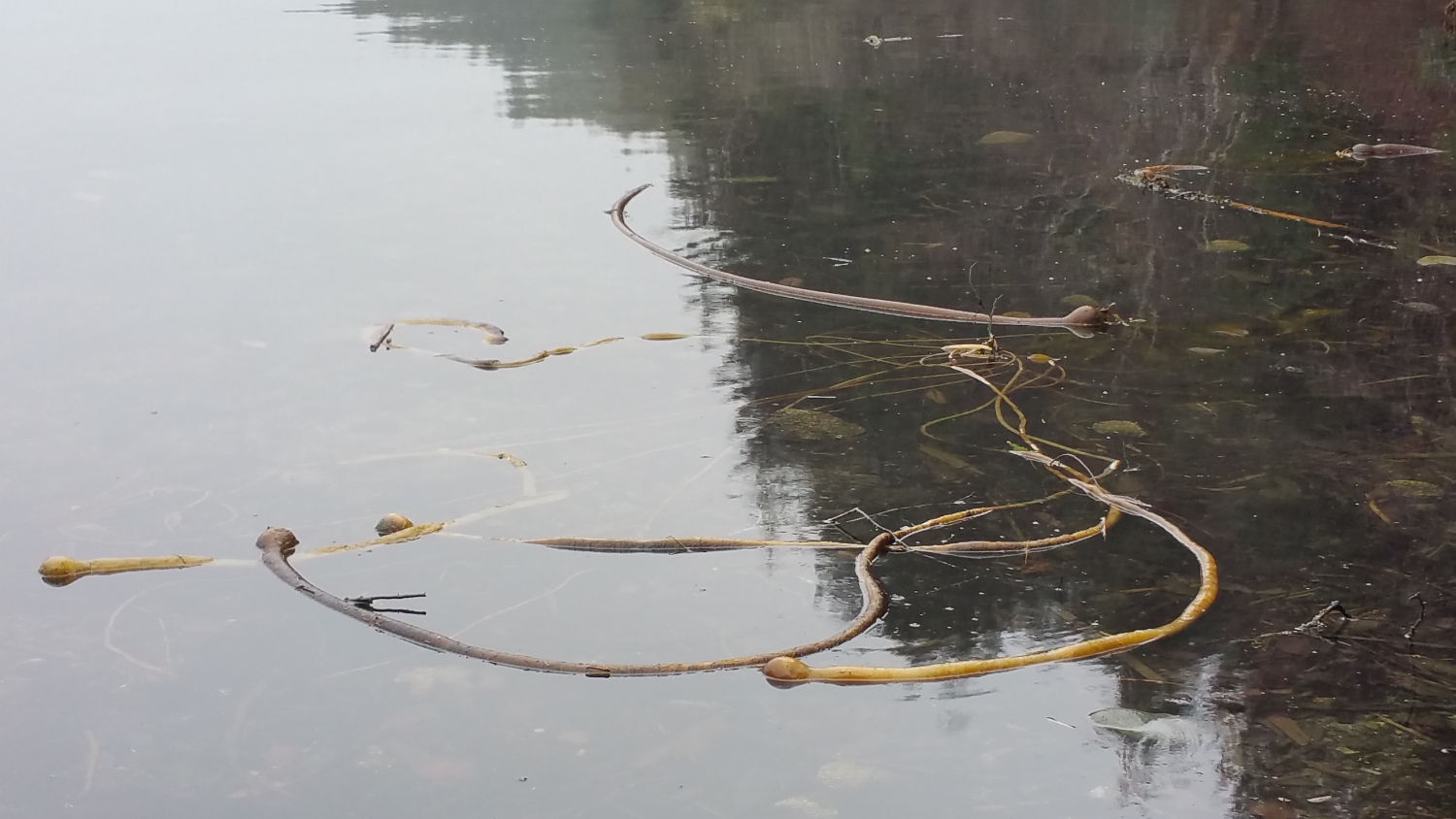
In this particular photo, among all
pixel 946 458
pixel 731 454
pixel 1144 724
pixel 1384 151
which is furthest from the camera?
pixel 1384 151

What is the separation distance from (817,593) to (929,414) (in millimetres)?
1492

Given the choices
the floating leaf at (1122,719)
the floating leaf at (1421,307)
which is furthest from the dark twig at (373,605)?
the floating leaf at (1421,307)

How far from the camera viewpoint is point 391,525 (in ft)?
14.4

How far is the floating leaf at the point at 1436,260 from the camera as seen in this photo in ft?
22.9

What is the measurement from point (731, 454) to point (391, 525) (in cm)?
130

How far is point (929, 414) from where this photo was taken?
5.32 meters

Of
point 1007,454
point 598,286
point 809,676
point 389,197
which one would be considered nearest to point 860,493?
point 1007,454

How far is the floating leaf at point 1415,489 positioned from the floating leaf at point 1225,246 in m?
2.93

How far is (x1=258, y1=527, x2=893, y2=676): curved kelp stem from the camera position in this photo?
365cm

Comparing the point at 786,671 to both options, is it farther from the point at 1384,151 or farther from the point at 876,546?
Result: the point at 1384,151

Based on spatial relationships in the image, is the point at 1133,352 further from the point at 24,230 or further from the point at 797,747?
the point at 24,230

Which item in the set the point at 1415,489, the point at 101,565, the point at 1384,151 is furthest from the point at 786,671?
the point at 1384,151

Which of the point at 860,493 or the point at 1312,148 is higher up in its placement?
the point at 1312,148

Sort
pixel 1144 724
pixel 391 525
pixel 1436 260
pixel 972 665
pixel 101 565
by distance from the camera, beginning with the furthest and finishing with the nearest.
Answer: pixel 1436 260
pixel 391 525
pixel 101 565
pixel 972 665
pixel 1144 724
